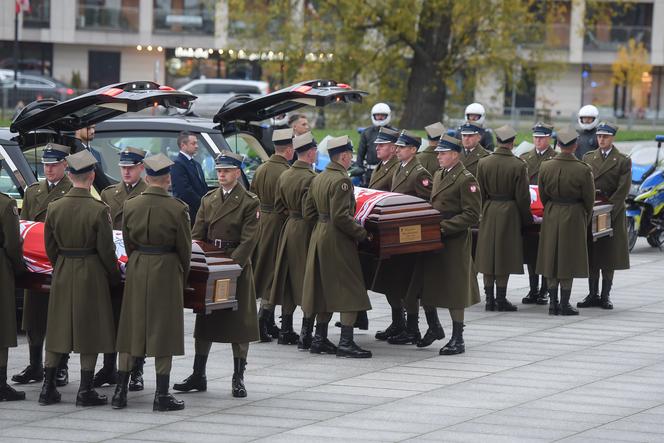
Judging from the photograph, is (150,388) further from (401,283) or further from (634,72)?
(634,72)

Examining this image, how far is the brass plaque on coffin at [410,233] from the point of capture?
36.5 feet

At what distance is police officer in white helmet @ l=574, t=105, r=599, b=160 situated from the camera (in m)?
16.2

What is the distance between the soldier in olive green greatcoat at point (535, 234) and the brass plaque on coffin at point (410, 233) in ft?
11.0

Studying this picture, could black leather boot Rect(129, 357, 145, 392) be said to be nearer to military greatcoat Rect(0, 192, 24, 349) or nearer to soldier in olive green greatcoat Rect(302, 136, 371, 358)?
military greatcoat Rect(0, 192, 24, 349)

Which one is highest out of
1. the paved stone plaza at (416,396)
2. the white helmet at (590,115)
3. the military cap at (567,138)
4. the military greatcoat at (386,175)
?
the white helmet at (590,115)

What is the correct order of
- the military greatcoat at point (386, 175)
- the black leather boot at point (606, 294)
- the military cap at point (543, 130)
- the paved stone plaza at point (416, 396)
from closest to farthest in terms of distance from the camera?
1. the paved stone plaza at point (416, 396)
2. the military greatcoat at point (386, 175)
3. the black leather boot at point (606, 294)
4. the military cap at point (543, 130)

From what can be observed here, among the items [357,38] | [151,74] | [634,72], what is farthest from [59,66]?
[357,38]

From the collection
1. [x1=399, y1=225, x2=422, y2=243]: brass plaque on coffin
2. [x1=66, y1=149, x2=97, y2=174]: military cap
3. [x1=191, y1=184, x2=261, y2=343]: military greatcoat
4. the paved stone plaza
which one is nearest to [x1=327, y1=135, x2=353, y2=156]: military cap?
[x1=399, y1=225, x2=422, y2=243]: brass plaque on coffin

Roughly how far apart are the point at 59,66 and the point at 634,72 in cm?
2701

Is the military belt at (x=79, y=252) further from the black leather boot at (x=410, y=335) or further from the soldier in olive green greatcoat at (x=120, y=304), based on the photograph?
the black leather boot at (x=410, y=335)

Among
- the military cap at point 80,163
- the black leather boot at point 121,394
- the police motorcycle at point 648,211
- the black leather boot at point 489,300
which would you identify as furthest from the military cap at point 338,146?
the police motorcycle at point 648,211

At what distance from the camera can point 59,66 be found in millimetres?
66625

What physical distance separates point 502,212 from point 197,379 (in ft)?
16.4

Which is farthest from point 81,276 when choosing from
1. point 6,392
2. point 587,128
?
point 587,128
